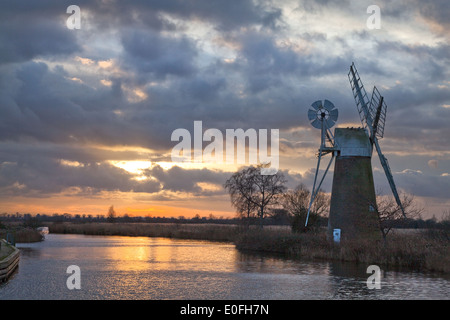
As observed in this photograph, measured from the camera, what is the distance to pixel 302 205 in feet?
185

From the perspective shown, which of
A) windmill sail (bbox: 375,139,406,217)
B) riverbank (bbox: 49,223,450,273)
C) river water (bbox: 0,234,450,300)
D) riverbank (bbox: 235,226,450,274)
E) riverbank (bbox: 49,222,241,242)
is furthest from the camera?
riverbank (bbox: 49,222,241,242)

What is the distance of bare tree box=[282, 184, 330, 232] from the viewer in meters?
48.9

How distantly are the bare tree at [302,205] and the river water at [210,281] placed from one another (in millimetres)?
14335

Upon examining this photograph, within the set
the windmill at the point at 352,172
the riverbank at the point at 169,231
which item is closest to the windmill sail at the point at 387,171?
the windmill at the point at 352,172

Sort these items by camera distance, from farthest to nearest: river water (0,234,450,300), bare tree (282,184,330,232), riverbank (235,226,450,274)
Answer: bare tree (282,184,330,232) < riverbank (235,226,450,274) < river water (0,234,450,300)

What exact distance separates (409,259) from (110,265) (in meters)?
19.0

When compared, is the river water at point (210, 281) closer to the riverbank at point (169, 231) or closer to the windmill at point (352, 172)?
the windmill at point (352, 172)

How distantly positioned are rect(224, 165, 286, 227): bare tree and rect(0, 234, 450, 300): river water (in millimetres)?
31663

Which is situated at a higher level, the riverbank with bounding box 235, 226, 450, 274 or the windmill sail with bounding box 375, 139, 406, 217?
the windmill sail with bounding box 375, 139, 406, 217

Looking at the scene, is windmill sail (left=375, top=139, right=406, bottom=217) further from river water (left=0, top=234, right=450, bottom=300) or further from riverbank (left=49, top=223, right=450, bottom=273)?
river water (left=0, top=234, right=450, bottom=300)

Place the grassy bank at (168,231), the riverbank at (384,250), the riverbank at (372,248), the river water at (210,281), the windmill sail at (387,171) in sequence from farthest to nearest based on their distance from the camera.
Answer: the grassy bank at (168,231) < the windmill sail at (387,171) < the riverbank at (372,248) < the riverbank at (384,250) < the river water at (210,281)

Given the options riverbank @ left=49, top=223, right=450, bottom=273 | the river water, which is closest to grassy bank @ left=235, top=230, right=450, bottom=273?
riverbank @ left=49, top=223, right=450, bottom=273

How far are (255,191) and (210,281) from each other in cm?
4312

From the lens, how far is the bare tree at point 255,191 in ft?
218
